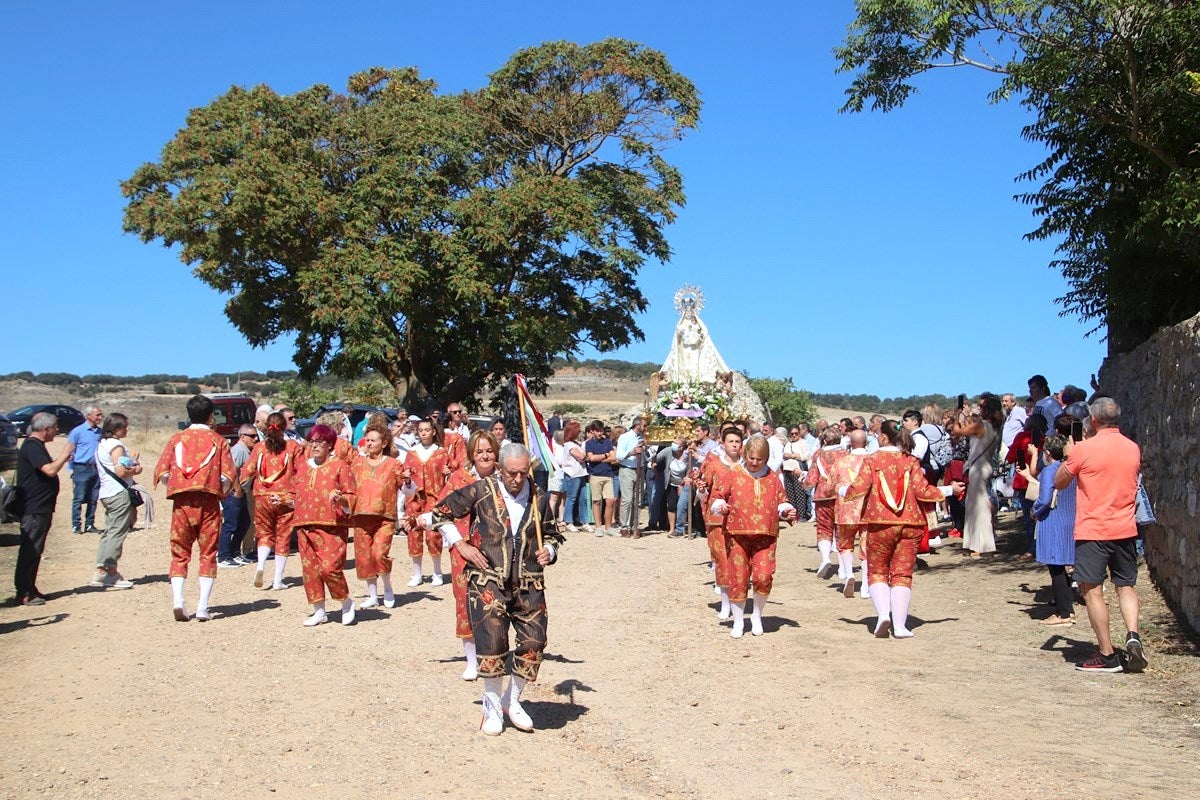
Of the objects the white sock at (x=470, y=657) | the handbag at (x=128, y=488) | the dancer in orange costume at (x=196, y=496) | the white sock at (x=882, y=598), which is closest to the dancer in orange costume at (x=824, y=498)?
the white sock at (x=882, y=598)

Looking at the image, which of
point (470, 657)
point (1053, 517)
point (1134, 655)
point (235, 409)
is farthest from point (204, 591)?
point (235, 409)

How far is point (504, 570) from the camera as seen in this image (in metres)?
6.97

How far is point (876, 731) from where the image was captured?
23.0 ft

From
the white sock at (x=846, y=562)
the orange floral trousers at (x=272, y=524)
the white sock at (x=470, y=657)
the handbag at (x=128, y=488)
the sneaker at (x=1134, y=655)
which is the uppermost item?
the handbag at (x=128, y=488)

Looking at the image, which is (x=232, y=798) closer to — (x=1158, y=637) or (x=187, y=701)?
(x=187, y=701)

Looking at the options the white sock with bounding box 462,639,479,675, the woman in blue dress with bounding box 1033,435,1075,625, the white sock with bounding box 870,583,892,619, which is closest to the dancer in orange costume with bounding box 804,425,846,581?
the white sock with bounding box 870,583,892,619

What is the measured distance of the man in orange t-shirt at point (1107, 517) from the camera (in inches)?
314

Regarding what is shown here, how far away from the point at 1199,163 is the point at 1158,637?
18.4ft

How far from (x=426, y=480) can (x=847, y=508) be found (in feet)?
14.4

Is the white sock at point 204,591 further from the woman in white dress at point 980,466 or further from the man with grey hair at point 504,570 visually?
the woman in white dress at point 980,466

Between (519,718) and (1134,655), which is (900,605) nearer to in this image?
(1134,655)

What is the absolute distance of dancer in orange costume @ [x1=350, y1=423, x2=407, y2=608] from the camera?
36.0ft

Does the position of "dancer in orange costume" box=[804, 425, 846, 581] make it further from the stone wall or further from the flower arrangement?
the flower arrangement

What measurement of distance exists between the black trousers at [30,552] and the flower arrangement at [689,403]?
11353 mm
